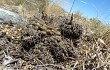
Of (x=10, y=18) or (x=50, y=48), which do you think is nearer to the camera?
(x=50, y=48)

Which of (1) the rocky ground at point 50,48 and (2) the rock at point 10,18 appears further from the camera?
(2) the rock at point 10,18

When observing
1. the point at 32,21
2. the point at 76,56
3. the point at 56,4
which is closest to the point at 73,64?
the point at 76,56

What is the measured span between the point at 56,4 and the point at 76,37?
12.4 ft

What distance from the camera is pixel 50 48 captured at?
3543 mm

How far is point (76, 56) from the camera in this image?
3.55 m

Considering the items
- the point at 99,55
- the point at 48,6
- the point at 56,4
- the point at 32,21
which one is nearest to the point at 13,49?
the point at 32,21

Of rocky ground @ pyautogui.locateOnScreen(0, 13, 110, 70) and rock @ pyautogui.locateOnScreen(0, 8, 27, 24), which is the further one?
rock @ pyautogui.locateOnScreen(0, 8, 27, 24)

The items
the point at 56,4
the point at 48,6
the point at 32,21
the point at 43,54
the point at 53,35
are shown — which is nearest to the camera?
the point at 43,54

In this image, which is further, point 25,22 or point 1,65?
point 25,22

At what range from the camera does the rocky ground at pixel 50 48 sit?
11.0 feet

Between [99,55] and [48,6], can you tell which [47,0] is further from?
[99,55]

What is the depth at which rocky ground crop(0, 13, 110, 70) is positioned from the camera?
3.36 metres

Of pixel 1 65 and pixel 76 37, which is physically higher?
pixel 76 37

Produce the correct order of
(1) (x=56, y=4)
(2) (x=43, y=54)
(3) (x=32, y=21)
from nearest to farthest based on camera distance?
(2) (x=43, y=54), (3) (x=32, y=21), (1) (x=56, y=4)
